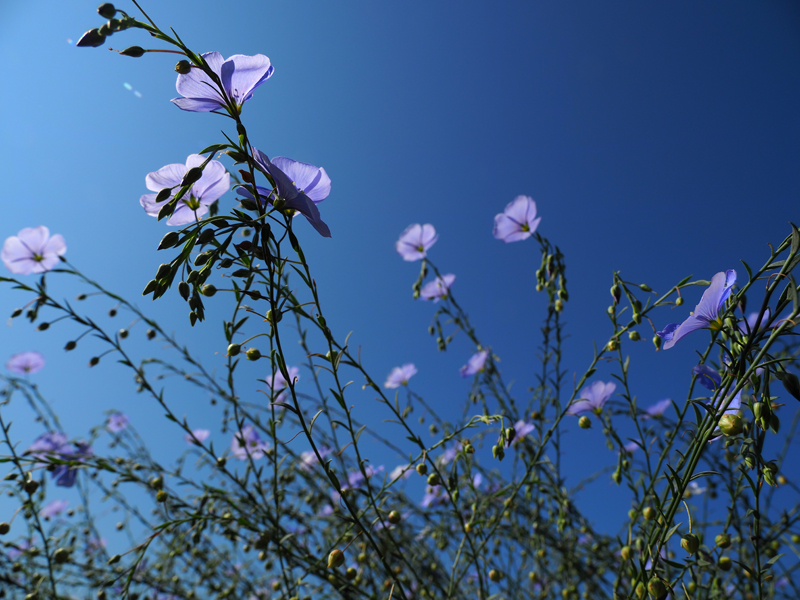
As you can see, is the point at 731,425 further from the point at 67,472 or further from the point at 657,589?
the point at 67,472

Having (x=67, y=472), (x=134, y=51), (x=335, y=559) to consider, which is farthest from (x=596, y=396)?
(x=67, y=472)

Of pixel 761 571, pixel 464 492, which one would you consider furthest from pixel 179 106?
pixel 464 492

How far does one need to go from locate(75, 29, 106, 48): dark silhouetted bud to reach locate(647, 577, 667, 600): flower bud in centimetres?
115

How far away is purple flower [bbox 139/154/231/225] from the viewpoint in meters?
0.76

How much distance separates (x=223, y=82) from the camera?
0.65m

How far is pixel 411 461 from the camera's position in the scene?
2.97 ft

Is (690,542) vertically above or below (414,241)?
below

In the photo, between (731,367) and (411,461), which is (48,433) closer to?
(411,461)

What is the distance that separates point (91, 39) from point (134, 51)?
0.19 ft

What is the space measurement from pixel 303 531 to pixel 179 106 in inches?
58.0

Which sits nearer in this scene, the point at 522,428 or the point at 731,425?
the point at 731,425

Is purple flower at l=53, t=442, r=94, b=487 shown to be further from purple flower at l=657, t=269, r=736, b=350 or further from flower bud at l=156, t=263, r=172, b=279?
purple flower at l=657, t=269, r=736, b=350

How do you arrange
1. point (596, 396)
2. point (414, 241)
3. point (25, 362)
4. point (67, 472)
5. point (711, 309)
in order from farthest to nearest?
point (25, 362)
point (414, 241)
point (67, 472)
point (596, 396)
point (711, 309)

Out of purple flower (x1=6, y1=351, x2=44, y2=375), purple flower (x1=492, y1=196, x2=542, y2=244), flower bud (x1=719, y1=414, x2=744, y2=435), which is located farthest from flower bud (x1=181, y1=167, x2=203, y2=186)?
purple flower (x1=6, y1=351, x2=44, y2=375)
